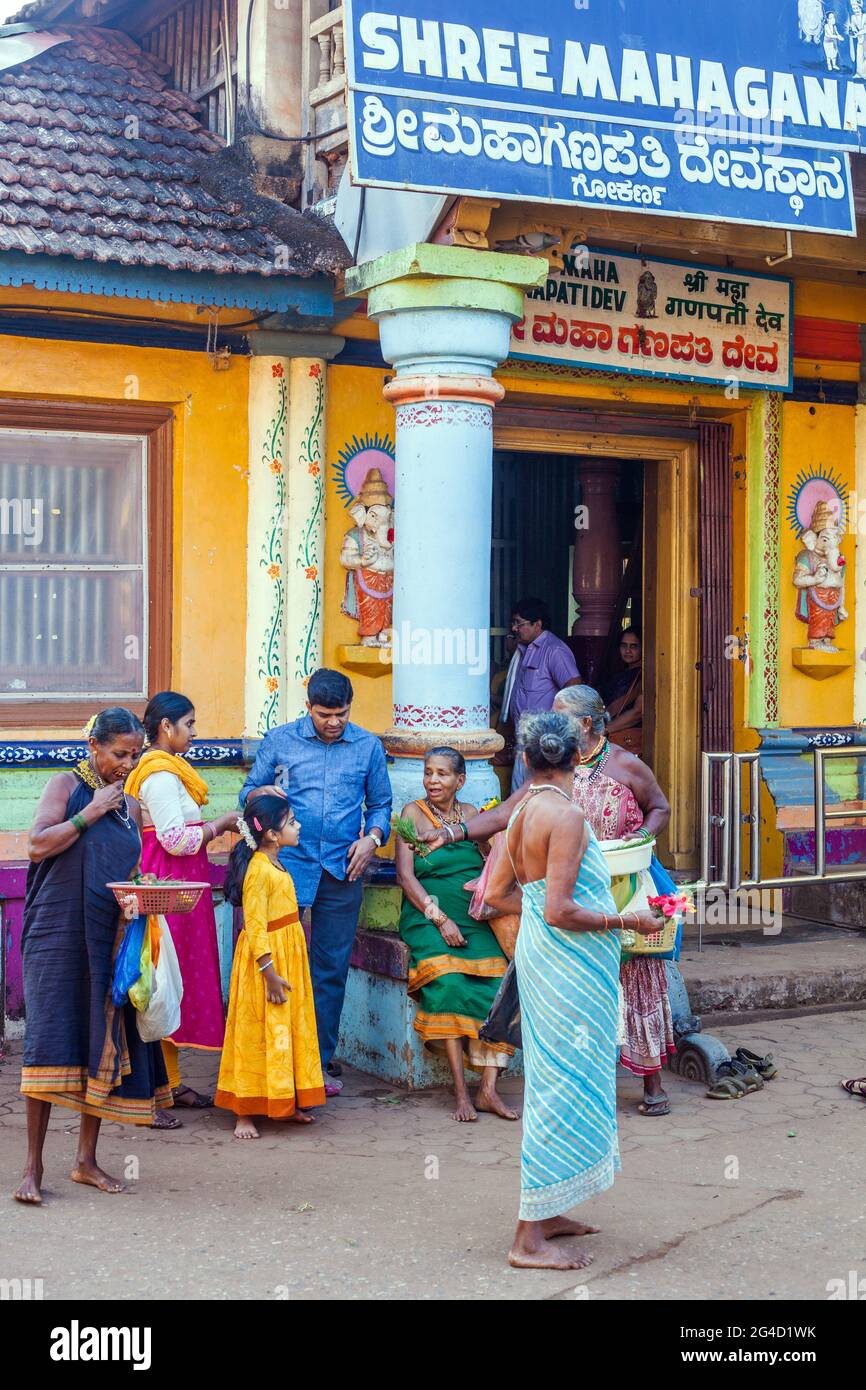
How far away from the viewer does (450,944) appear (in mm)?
6609

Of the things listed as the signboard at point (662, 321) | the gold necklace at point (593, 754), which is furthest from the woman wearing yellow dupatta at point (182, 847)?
the signboard at point (662, 321)

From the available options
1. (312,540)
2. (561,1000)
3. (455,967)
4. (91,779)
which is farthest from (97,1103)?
(312,540)

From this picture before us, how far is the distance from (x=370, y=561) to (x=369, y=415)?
75 cm

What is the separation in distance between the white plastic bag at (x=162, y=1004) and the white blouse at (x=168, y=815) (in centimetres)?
89

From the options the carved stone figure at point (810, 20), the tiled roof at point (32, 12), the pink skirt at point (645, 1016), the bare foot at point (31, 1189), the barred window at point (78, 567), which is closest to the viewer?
the bare foot at point (31, 1189)

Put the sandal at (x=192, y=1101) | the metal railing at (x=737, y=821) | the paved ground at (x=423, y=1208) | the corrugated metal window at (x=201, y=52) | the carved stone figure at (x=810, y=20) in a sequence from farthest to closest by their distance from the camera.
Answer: the metal railing at (x=737, y=821), the corrugated metal window at (x=201, y=52), the carved stone figure at (x=810, y=20), the sandal at (x=192, y=1101), the paved ground at (x=423, y=1208)

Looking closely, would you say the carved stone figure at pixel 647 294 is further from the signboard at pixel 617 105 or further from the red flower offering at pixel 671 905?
the red flower offering at pixel 671 905

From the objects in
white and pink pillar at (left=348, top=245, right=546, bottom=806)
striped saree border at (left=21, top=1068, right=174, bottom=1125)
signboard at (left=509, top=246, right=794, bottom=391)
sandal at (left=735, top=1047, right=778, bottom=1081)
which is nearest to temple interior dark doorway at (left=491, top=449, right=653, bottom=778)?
signboard at (left=509, top=246, right=794, bottom=391)

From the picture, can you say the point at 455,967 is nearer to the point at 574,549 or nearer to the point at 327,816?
the point at 327,816

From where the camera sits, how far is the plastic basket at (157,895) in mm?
5281

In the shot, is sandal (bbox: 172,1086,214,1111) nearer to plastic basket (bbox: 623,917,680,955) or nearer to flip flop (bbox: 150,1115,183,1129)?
flip flop (bbox: 150,1115,183,1129)

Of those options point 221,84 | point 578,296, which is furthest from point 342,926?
point 221,84

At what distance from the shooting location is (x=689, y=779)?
9594mm

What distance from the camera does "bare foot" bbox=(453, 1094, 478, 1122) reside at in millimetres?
6398
